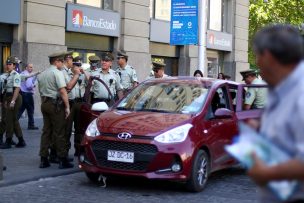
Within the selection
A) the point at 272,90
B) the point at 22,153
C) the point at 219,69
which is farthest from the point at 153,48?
the point at 272,90

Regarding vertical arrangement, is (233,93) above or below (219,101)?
above

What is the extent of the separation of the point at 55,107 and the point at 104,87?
4.49 feet

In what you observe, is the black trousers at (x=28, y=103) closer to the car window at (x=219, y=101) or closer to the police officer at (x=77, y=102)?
the police officer at (x=77, y=102)

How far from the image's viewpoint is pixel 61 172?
880 centimetres

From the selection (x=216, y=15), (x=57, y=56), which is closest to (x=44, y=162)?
(x=57, y=56)

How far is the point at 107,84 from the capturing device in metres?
10.3

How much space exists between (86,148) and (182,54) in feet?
57.3

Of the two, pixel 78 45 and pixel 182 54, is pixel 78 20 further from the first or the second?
pixel 182 54

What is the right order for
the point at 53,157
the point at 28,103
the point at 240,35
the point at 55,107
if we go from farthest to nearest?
the point at 240,35 → the point at 28,103 → the point at 53,157 → the point at 55,107

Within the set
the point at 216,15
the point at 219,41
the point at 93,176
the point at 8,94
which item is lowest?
the point at 93,176

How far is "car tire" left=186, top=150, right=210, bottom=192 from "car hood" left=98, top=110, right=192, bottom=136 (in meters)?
0.55

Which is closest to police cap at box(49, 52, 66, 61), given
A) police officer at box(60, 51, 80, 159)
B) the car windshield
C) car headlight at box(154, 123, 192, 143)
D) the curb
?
police officer at box(60, 51, 80, 159)

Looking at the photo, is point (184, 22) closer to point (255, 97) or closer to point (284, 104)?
point (255, 97)

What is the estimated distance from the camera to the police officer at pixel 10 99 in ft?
35.6
